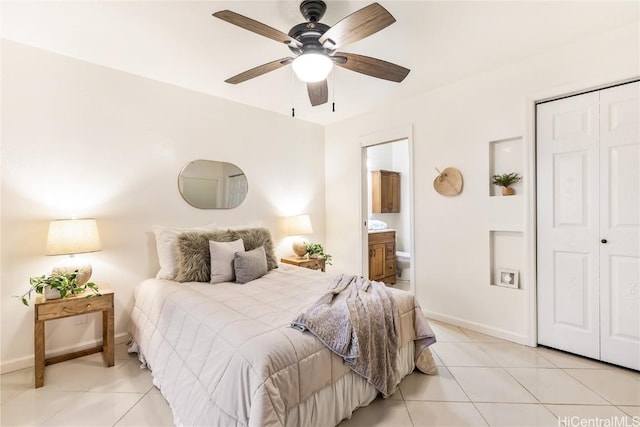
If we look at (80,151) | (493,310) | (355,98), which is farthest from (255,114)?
(493,310)

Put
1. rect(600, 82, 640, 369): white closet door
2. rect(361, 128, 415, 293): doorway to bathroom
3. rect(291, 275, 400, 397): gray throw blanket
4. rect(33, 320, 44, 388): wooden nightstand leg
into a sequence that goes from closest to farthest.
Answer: rect(291, 275, 400, 397): gray throw blanket < rect(33, 320, 44, 388): wooden nightstand leg < rect(600, 82, 640, 369): white closet door < rect(361, 128, 415, 293): doorway to bathroom

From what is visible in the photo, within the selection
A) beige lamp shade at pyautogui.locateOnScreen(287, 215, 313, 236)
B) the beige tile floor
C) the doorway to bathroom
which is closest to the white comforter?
the beige tile floor

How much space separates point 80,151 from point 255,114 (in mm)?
1903

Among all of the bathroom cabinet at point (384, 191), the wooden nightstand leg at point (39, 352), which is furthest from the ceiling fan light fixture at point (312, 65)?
the bathroom cabinet at point (384, 191)

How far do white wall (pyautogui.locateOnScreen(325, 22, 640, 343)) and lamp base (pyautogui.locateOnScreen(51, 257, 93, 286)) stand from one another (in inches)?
127

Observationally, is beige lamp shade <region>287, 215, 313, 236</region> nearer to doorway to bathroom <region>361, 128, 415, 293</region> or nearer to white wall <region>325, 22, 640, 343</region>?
doorway to bathroom <region>361, 128, 415, 293</region>

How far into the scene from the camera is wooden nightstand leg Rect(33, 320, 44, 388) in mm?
2082

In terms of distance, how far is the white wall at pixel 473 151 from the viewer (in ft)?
7.80

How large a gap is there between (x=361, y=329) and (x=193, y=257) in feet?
5.60

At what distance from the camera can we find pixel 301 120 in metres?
4.32

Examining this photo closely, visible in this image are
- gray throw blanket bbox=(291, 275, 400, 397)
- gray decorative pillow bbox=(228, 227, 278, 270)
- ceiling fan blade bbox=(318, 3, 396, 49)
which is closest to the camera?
ceiling fan blade bbox=(318, 3, 396, 49)

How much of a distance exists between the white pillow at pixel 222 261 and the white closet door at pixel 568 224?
2.81 meters

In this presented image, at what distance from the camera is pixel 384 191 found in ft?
17.4

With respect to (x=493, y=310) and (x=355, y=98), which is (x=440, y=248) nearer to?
(x=493, y=310)
